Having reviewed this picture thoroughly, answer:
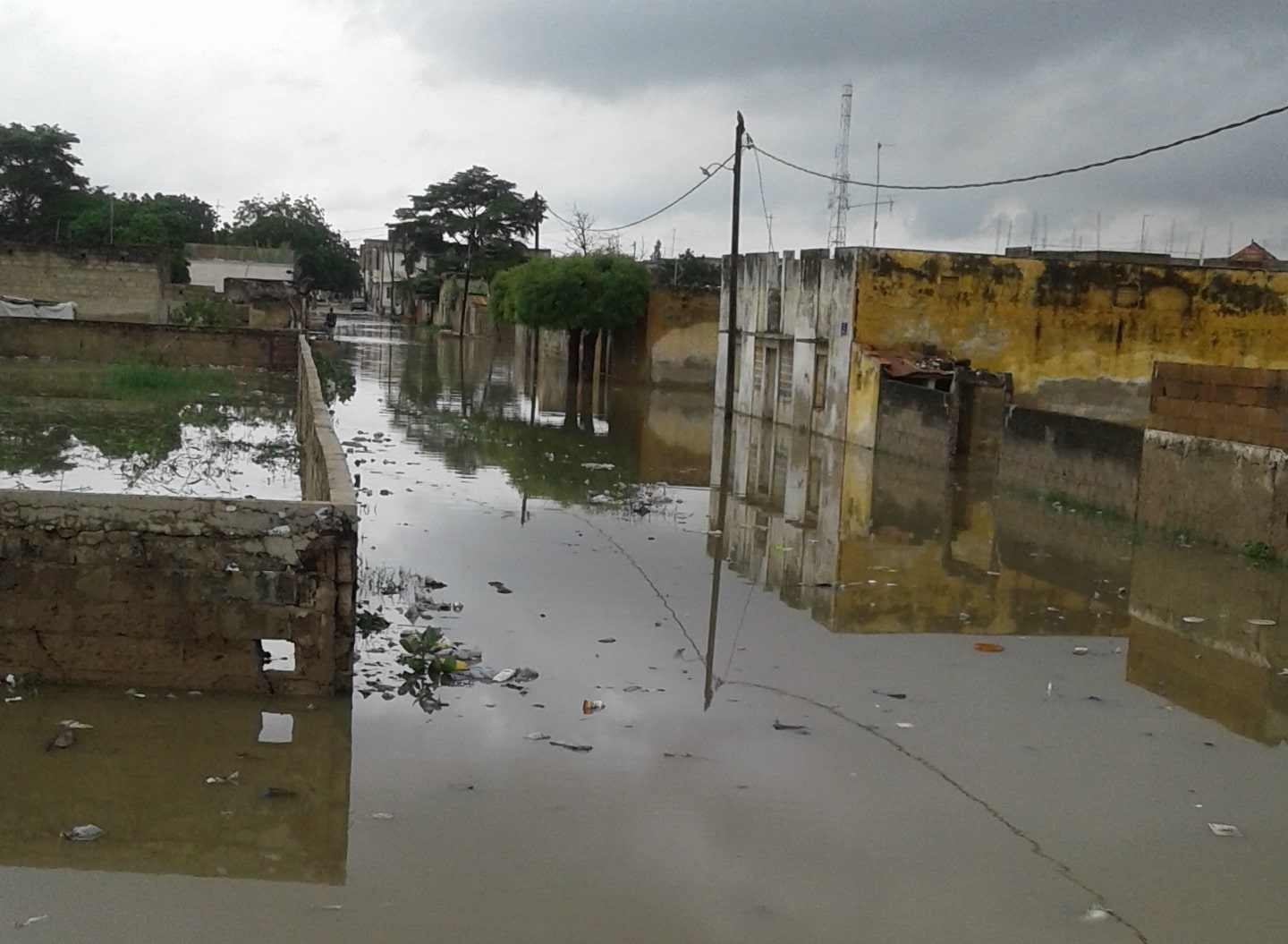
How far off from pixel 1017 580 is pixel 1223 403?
3.23 m

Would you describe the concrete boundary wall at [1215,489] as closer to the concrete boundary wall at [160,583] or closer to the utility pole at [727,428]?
the utility pole at [727,428]

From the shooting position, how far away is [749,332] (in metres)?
29.5

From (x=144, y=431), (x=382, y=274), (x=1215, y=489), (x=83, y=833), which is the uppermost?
(x=382, y=274)

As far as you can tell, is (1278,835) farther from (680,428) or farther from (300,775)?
(680,428)

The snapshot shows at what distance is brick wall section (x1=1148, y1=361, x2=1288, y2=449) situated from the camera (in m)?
12.3

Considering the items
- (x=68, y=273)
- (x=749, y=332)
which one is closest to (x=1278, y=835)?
(x=749, y=332)

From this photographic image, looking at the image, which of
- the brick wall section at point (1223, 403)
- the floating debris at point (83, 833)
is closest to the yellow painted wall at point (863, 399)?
the brick wall section at point (1223, 403)

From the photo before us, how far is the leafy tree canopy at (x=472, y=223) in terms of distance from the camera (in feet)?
220

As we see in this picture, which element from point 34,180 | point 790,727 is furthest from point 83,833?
point 34,180

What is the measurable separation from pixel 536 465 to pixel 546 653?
1047 centimetres

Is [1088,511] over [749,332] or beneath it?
beneath

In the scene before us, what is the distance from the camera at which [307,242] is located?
296 ft

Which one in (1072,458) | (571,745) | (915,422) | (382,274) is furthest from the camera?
(382,274)

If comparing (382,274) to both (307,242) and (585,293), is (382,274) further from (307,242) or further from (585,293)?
(585,293)
